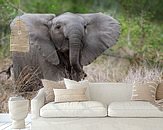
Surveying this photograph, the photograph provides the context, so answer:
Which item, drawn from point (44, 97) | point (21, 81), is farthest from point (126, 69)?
point (44, 97)

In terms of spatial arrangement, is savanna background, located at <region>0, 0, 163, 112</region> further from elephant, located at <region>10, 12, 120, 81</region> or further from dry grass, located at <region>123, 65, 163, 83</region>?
elephant, located at <region>10, 12, 120, 81</region>

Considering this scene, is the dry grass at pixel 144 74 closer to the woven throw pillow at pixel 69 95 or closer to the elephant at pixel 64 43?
the elephant at pixel 64 43

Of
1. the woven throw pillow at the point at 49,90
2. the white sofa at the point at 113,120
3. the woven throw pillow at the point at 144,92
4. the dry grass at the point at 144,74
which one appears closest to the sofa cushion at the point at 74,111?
the white sofa at the point at 113,120

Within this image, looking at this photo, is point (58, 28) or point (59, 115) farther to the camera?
point (58, 28)

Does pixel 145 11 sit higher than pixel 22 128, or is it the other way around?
pixel 145 11

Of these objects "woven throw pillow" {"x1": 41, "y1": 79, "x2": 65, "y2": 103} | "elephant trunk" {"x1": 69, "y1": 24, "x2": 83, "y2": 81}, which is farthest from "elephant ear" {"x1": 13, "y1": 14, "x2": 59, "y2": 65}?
"woven throw pillow" {"x1": 41, "y1": 79, "x2": 65, "y2": 103}

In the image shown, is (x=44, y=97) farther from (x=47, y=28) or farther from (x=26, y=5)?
(x=26, y=5)

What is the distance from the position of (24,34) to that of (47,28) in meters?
0.59

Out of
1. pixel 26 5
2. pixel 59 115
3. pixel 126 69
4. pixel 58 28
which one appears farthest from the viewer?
pixel 26 5

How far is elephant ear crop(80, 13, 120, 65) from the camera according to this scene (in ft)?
20.4

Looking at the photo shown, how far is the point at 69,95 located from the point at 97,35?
208 centimetres

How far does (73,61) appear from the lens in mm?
6059

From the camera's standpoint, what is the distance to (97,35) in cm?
634

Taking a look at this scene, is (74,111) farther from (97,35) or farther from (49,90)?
(97,35)
